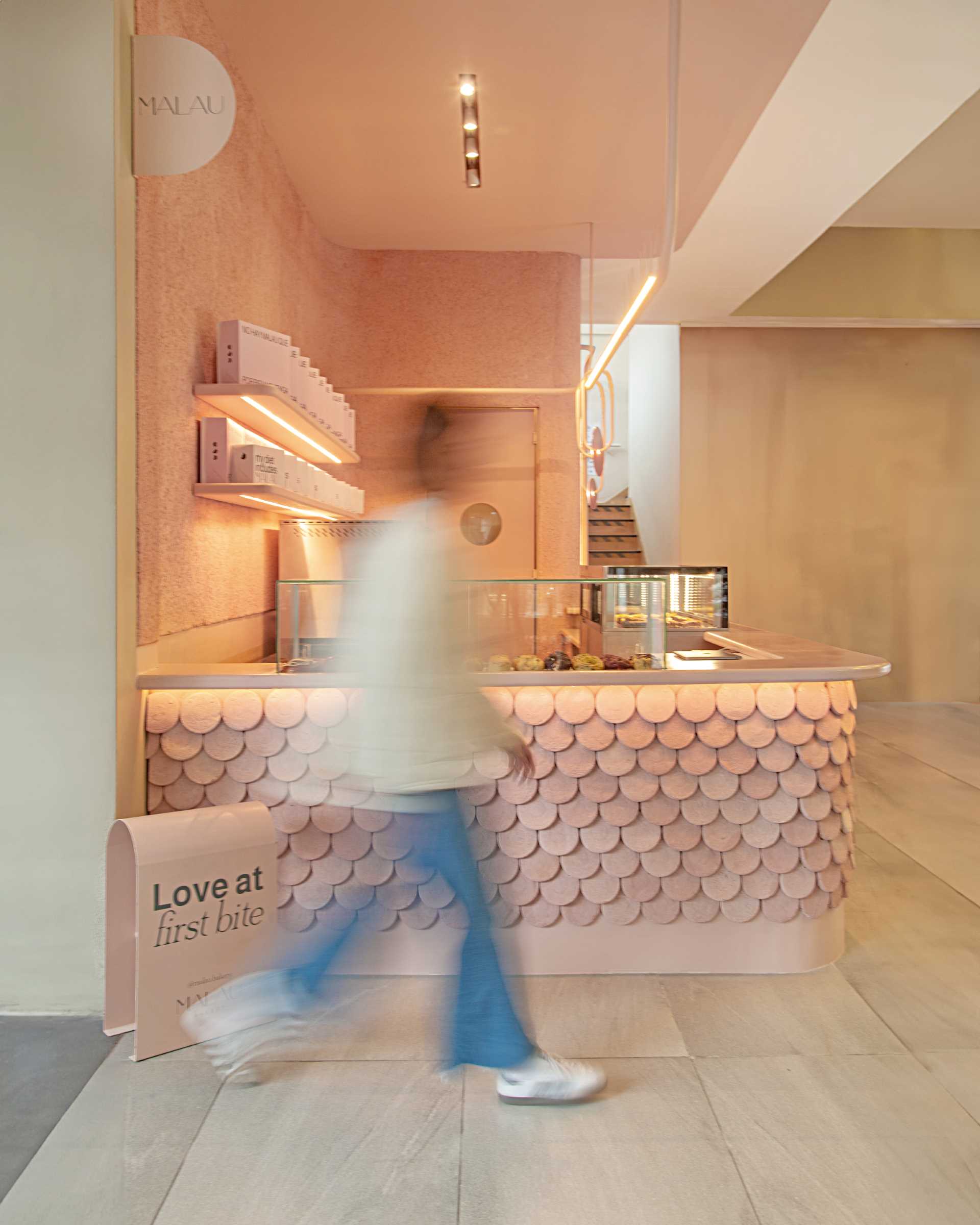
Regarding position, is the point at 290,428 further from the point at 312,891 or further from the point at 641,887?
the point at 641,887

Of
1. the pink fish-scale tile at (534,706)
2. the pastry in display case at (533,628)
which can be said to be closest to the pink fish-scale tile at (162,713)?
the pastry in display case at (533,628)

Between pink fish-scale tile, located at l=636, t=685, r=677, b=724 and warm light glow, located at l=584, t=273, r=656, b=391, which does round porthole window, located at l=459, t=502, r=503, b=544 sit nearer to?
warm light glow, located at l=584, t=273, r=656, b=391

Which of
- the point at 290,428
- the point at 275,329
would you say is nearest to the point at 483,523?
the point at 275,329

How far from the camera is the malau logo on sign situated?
Result: 256 cm

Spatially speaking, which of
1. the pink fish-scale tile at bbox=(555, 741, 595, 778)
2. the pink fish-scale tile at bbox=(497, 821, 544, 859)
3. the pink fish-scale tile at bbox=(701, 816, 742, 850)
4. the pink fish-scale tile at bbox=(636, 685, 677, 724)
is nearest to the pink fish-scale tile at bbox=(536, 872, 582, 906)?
the pink fish-scale tile at bbox=(497, 821, 544, 859)

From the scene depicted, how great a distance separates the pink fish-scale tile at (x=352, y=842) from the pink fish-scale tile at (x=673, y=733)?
893 millimetres

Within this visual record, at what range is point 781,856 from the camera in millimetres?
2832

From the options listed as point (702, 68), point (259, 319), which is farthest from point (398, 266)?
point (702, 68)

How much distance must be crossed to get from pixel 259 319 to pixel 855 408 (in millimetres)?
6162

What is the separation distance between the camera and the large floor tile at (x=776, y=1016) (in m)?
2.40

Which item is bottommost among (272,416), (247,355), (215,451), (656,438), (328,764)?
(328,764)

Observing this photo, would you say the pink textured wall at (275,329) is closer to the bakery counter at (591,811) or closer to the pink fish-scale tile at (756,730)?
the bakery counter at (591,811)

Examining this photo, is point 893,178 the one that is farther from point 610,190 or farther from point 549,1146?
point 549,1146

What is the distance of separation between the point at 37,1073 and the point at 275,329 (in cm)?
323
